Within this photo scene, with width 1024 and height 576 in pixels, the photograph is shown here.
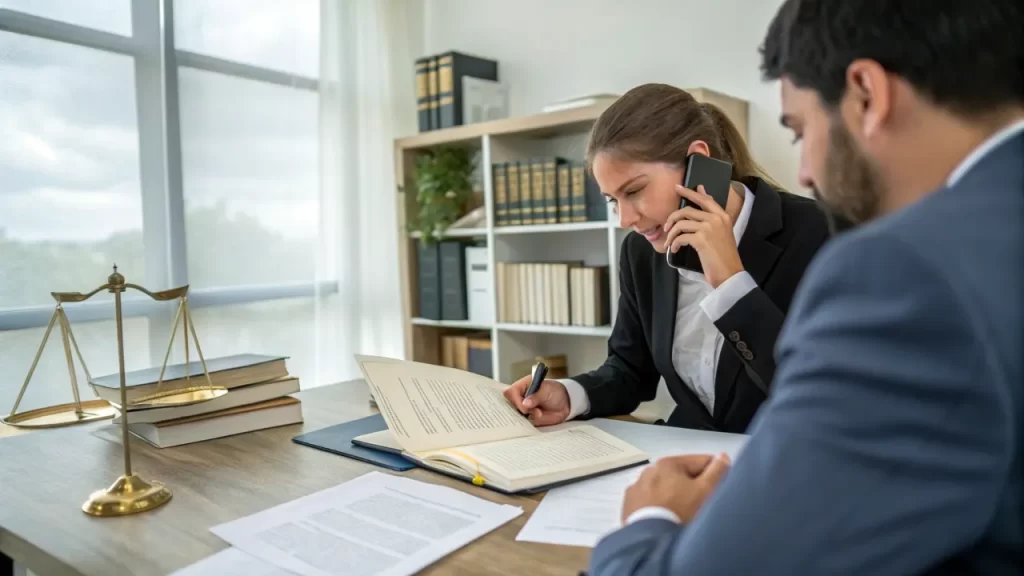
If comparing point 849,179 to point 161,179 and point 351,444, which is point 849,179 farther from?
point 161,179

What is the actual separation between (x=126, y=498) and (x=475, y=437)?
19.7 inches

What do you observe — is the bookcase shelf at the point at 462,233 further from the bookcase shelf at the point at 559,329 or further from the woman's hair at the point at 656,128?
the woman's hair at the point at 656,128

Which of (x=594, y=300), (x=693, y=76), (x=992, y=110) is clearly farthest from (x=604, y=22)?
(x=992, y=110)

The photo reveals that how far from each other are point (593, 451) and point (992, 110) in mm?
720

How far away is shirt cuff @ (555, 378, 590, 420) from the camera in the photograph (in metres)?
1.37

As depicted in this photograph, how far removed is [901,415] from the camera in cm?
43

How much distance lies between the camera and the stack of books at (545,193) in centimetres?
280

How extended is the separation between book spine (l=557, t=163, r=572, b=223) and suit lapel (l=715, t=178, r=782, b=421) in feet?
4.66

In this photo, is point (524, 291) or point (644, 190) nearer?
point (644, 190)

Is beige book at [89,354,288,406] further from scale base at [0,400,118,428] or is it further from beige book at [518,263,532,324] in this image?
beige book at [518,263,532,324]

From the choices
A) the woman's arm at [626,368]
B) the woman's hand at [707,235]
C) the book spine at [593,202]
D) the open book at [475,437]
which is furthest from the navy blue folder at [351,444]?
the book spine at [593,202]

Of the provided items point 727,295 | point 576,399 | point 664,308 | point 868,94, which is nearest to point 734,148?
point 664,308

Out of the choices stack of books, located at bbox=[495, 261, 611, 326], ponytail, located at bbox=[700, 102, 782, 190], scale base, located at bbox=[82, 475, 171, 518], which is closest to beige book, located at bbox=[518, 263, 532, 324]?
stack of books, located at bbox=[495, 261, 611, 326]

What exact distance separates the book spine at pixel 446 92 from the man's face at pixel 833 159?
2.63 m
